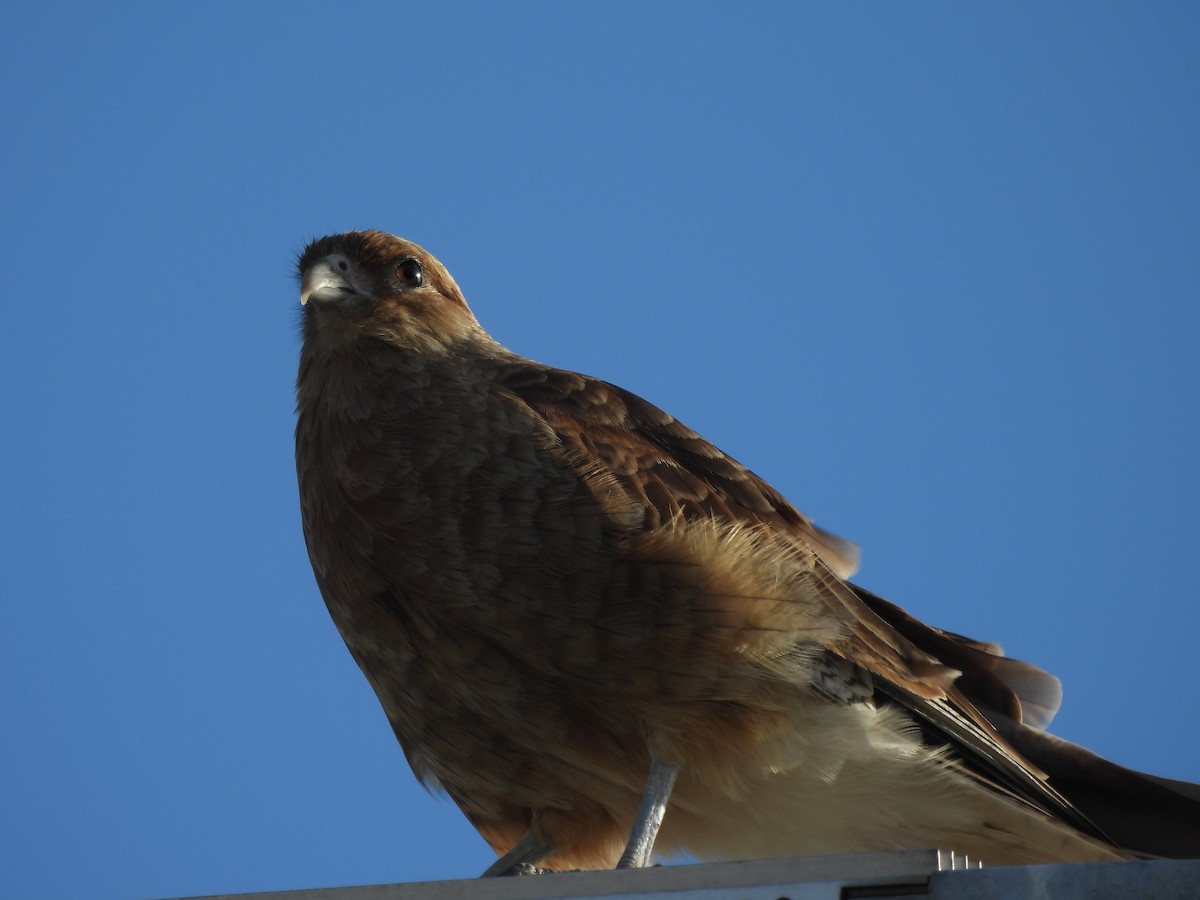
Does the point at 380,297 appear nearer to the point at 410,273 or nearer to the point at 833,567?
the point at 410,273

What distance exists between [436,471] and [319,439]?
23.9 inches

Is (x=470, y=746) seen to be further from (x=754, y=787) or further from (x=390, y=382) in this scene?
(x=390, y=382)

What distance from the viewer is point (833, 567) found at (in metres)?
4.13

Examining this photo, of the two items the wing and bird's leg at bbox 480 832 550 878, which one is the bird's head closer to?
the wing

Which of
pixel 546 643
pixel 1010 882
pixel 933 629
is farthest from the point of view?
pixel 933 629

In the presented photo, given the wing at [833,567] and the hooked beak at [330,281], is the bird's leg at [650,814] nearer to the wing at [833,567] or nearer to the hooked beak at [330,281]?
the wing at [833,567]

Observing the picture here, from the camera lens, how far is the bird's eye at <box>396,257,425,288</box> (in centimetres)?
473

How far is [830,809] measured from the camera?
3.87 metres

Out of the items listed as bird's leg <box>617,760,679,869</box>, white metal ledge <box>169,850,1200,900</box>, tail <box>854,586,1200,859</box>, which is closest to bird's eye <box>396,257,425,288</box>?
tail <box>854,586,1200,859</box>

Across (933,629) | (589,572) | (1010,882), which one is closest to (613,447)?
(589,572)

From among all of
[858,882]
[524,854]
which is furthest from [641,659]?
[858,882]

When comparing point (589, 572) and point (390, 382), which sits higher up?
point (390, 382)

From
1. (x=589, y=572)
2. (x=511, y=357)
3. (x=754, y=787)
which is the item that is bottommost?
(x=754, y=787)

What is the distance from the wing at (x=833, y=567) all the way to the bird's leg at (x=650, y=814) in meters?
0.58
